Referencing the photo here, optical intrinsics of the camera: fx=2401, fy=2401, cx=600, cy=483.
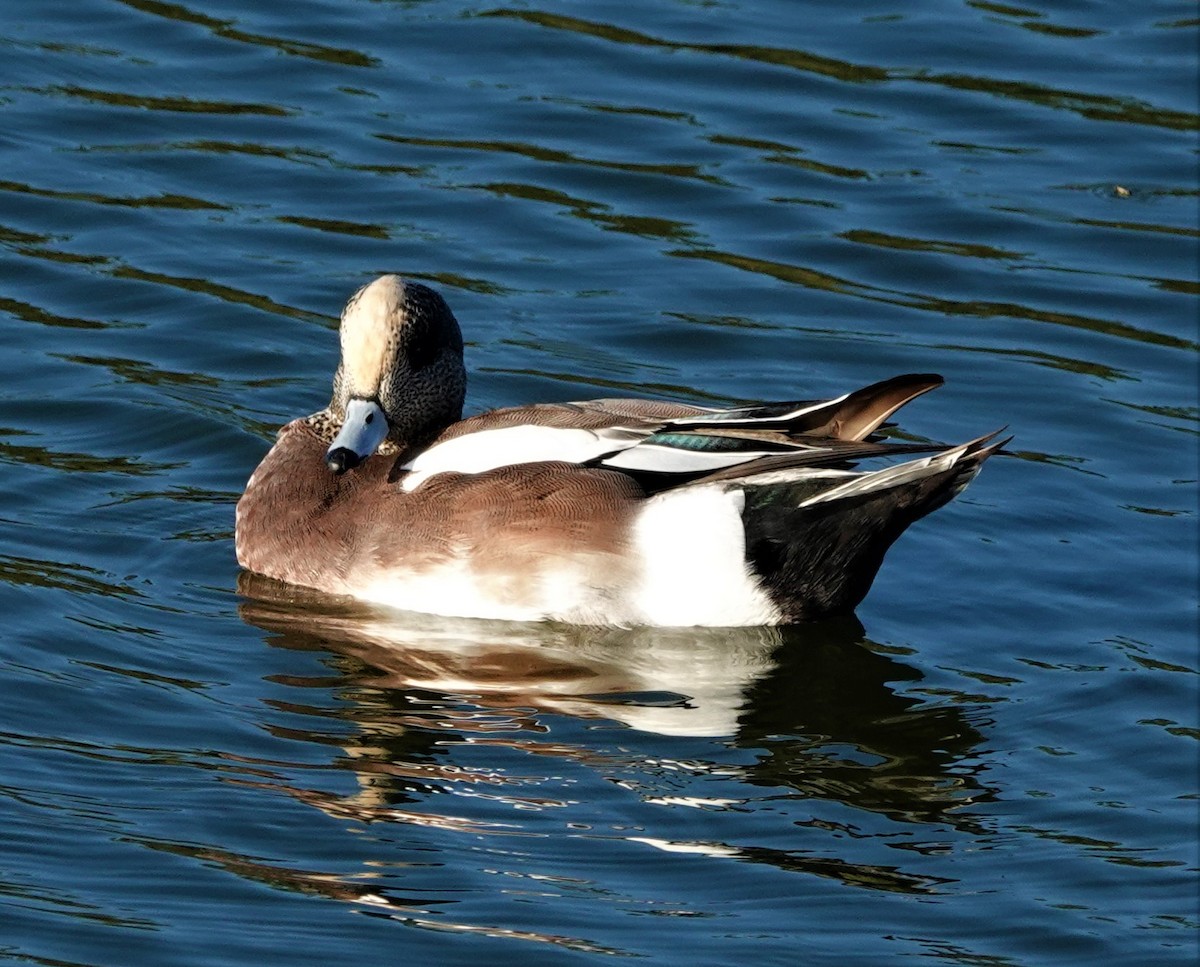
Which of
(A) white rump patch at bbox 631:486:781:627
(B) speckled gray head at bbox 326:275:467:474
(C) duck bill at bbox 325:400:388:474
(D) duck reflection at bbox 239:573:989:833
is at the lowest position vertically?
(D) duck reflection at bbox 239:573:989:833

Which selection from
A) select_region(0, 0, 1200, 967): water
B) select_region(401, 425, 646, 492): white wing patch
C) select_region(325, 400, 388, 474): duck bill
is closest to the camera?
select_region(0, 0, 1200, 967): water

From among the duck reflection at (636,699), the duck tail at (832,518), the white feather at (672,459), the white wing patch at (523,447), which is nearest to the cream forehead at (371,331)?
the white wing patch at (523,447)

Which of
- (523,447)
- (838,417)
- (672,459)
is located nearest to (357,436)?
(523,447)

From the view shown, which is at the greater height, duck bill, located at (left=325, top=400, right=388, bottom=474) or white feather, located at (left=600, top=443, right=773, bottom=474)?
duck bill, located at (left=325, top=400, right=388, bottom=474)

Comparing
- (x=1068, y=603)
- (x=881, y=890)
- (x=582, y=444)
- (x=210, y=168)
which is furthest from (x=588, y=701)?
(x=210, y=168)

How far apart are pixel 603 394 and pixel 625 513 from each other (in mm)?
2071

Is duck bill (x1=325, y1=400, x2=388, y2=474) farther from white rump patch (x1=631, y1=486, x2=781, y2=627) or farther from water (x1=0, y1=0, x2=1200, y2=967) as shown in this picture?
white rump patch (x1=631, y1=486, x2=781, y2=627)

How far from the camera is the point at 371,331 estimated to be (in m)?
8.52

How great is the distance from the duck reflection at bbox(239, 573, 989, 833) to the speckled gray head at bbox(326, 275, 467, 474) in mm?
636

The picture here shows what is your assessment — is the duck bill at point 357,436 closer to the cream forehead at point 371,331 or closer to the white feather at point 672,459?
the cream forehead at point 371,331

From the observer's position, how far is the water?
6.41 meters

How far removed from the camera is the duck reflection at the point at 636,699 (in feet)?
23.5

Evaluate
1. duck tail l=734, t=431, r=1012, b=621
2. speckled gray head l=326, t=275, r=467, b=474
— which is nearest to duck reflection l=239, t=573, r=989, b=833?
duck tail l=734, t=431, r=1012, b=621

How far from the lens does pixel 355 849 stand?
6.44 meters
